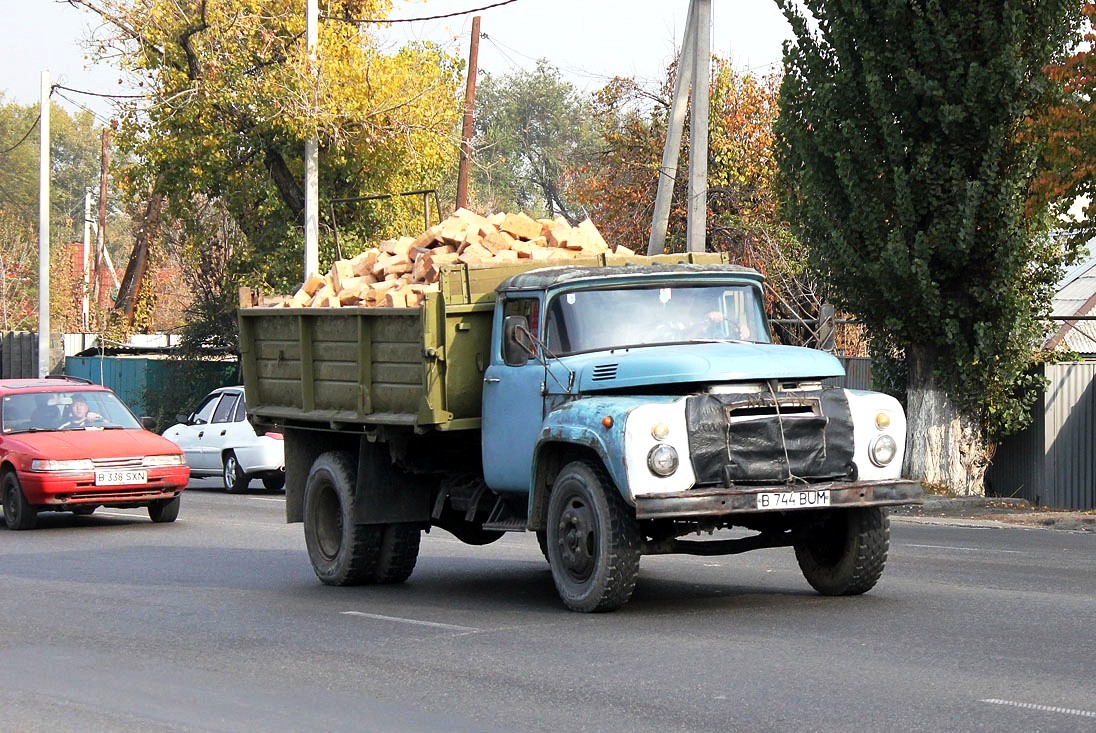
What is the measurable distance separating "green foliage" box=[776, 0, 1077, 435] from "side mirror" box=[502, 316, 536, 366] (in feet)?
37.4

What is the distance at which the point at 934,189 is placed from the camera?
21422 millimetres

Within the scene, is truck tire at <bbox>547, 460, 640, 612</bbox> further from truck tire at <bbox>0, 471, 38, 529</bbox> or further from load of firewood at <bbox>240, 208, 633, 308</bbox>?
truck tire at <bbox>0, 471, 38, 529</bbox>

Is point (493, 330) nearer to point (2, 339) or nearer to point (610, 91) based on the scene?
point (610, 91)

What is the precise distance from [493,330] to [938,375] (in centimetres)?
1257

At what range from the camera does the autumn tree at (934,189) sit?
20.9 meters

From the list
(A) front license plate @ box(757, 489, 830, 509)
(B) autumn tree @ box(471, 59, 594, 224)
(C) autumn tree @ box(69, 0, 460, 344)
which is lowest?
(A) front license plate @ box(757, 489, 830, 509)

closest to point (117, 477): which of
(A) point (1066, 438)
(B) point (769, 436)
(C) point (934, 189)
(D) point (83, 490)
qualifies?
(D) point (83, 490)

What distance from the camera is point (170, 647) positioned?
959 cm

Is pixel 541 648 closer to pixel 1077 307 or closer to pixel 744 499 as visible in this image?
pixel 744 499

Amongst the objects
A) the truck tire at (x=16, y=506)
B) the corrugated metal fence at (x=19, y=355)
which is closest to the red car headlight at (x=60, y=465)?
the truck tire at (x=16, y=506)

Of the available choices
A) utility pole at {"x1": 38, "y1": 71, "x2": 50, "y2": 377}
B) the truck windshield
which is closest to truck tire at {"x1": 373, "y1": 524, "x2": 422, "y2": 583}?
the truck windshield

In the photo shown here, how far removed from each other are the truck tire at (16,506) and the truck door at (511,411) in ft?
27.8

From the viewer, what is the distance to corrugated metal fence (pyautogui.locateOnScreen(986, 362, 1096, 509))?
73.5ft

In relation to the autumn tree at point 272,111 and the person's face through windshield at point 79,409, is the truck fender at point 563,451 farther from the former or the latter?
the autumn tree at point 272,111
